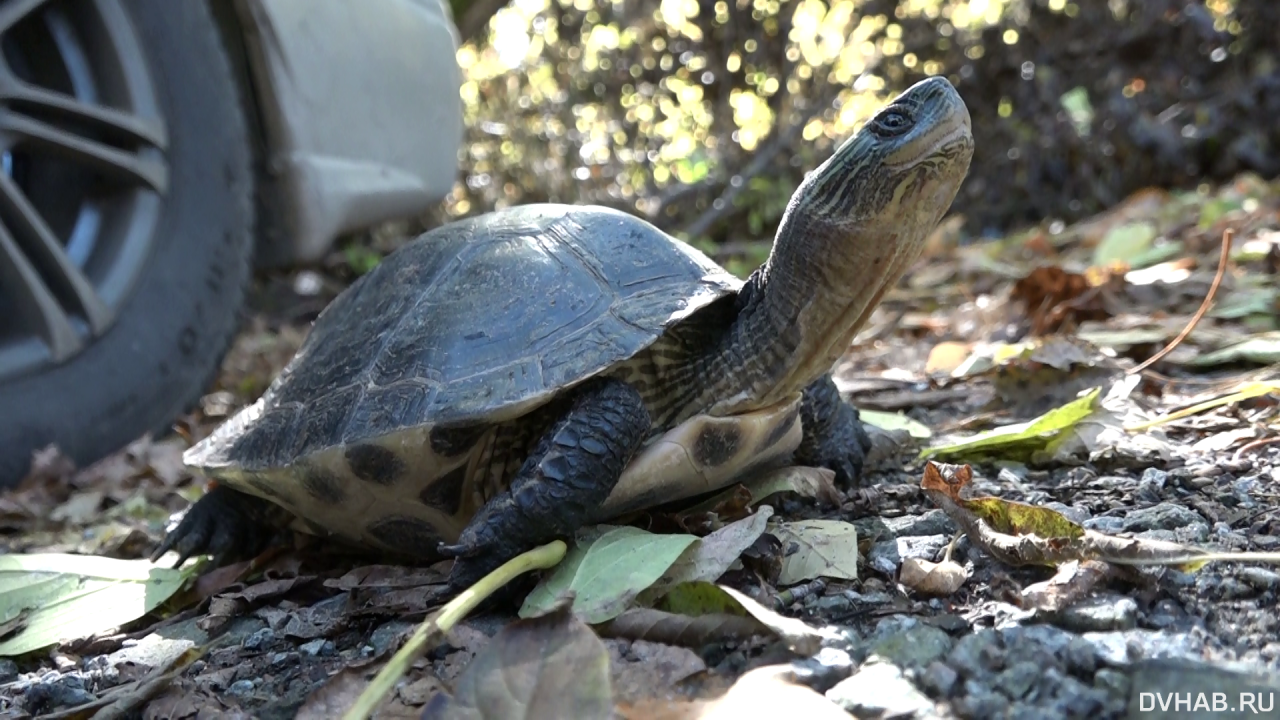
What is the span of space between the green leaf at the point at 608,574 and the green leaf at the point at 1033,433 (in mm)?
884

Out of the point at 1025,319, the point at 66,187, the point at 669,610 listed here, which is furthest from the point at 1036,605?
the point at 66,187

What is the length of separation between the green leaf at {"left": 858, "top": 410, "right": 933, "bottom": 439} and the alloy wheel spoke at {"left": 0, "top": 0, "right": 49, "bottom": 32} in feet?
8.56

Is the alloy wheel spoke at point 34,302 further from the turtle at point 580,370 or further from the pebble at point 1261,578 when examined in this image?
the pebble at point 1261,578

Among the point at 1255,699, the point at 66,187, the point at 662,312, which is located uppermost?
the point at 66,187

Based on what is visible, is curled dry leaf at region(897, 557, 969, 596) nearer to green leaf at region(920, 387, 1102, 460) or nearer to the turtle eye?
green leaf at region(920, 387, 1102, 460)

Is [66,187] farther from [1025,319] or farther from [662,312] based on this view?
[1025,319]

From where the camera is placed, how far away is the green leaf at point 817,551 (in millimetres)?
1544

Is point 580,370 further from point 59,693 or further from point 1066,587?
point 59,693

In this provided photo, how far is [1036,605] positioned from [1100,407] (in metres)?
0.97

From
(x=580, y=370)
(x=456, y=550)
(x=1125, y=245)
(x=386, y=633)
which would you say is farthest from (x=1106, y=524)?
(x=1125, y=245)

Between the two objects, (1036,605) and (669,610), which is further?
(669,610)

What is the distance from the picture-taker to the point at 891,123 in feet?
5.71

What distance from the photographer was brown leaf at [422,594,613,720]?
3.68ft

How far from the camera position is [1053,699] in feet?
3.65
